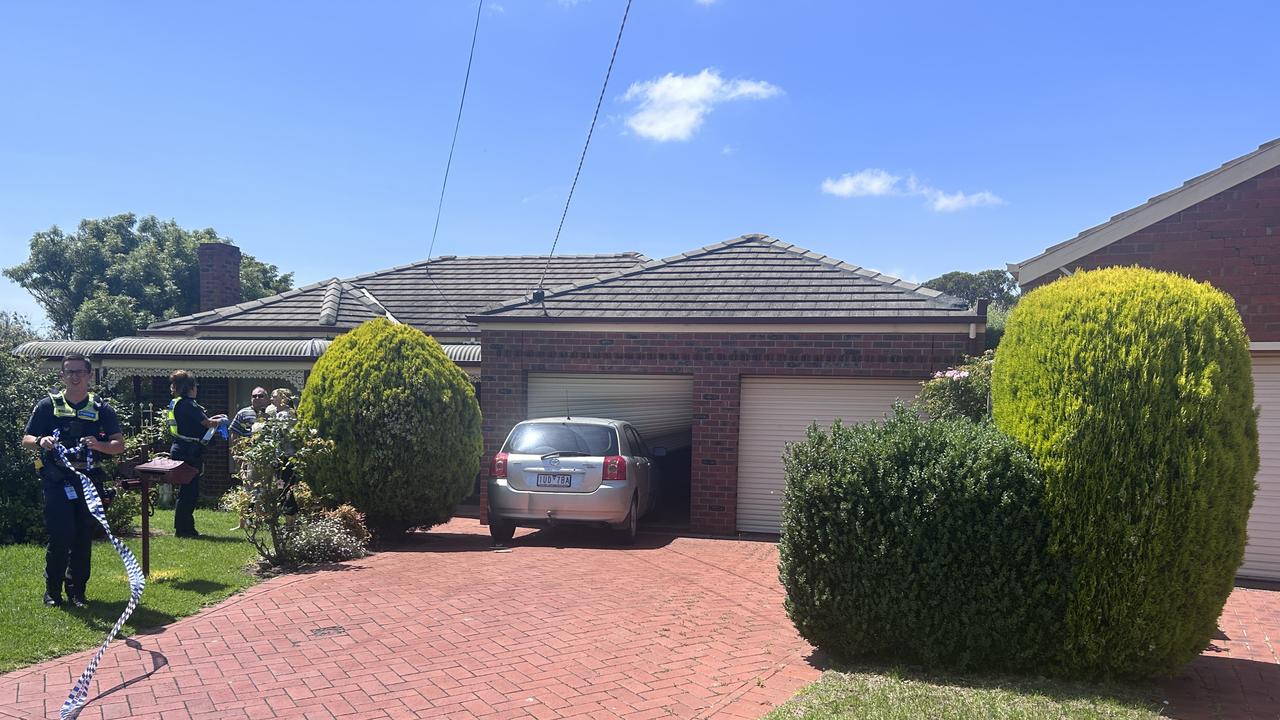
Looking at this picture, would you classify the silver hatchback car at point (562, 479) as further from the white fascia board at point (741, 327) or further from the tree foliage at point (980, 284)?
the tree foliage at point (980, 284)

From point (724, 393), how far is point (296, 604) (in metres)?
6.04

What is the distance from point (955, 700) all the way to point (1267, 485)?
6.54m

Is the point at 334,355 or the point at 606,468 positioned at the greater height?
the point at 334,355

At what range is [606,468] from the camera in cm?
984

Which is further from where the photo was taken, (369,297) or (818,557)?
(369,297)

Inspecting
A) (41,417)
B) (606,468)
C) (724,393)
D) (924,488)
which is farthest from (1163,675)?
(41,417)

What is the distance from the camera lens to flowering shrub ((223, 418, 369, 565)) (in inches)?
332

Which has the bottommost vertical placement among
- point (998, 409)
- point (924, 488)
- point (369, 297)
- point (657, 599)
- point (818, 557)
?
point (657, 599)

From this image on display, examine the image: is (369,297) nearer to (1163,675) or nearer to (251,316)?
(251,316)

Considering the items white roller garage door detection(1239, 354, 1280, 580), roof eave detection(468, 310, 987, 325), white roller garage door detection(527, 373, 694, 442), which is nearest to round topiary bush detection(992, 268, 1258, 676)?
white roller garage door detection(1239, 354, 1280, 580)

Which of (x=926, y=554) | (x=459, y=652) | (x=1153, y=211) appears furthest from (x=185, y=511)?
(x=1153, y=211)

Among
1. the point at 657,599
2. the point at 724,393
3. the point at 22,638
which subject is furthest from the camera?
the point at 724,393

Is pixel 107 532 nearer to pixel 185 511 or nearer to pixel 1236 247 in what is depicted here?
pixel 185 511

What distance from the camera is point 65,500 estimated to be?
6.34 meters
